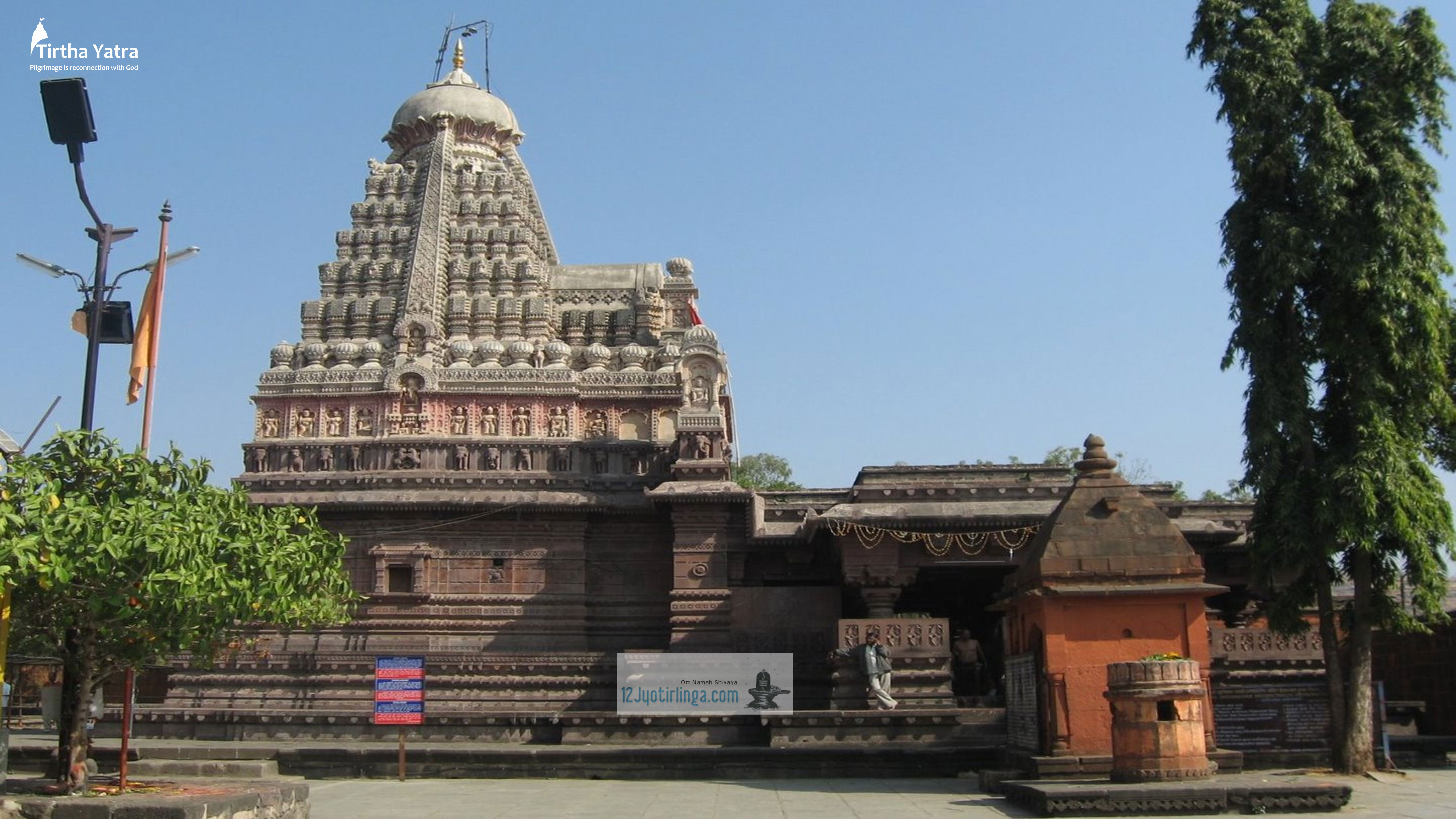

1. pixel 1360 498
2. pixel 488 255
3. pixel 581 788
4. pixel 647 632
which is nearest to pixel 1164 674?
pixel 1360 498

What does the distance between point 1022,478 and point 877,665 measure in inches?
218

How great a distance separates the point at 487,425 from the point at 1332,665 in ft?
56.0

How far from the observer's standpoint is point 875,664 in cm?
2022

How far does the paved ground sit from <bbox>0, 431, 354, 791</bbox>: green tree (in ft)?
7.66

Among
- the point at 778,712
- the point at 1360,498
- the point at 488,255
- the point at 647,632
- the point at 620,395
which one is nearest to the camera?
the point at 1360,498

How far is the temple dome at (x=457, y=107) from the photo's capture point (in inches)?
1310

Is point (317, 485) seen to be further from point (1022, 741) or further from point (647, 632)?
point (1022, 741)

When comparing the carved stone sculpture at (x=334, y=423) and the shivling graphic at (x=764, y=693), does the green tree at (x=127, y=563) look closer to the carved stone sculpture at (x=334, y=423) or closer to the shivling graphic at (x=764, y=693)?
the shivling graphic at (x=764, y=693)

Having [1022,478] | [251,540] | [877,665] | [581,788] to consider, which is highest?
[1022,478]

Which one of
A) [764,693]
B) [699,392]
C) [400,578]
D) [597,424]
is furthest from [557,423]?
[764,693]

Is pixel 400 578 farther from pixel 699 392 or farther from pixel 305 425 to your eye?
pixel 699 392

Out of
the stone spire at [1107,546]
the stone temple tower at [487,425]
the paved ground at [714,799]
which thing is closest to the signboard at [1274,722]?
the paved ground at [714,799]

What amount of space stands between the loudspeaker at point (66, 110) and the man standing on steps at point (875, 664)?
13.1m

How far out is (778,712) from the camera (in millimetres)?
19938
